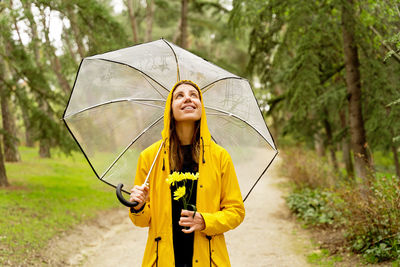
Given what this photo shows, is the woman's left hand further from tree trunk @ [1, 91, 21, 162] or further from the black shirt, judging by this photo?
tree trunk @ [1, 91, 21, 162]

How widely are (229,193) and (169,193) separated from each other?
0.40 m

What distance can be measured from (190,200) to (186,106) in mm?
643

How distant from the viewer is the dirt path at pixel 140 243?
262 inches

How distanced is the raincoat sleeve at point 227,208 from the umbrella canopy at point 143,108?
2.11 ft

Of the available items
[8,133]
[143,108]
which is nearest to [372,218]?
[143,108]

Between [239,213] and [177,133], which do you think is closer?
[239,213]

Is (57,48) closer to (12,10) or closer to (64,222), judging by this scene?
(12,10)

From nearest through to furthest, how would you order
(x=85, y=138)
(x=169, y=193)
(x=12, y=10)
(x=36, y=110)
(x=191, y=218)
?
(x=191, y=218)
(x=169, y=193)
(x=85, y=138)
(x=12, y=10)
(x=36, y=110)

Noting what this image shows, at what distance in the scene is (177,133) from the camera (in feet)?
9.42

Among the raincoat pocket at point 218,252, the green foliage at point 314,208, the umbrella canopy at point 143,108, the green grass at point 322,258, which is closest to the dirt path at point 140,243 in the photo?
the green grass at point 322,258

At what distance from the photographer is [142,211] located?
2602 mm

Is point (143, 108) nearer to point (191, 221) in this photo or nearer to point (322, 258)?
point (191, 221)

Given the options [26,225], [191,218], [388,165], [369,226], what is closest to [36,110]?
[26,225]

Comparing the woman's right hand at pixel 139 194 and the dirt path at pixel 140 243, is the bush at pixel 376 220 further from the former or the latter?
the woman's right hand at pixel 139 194
